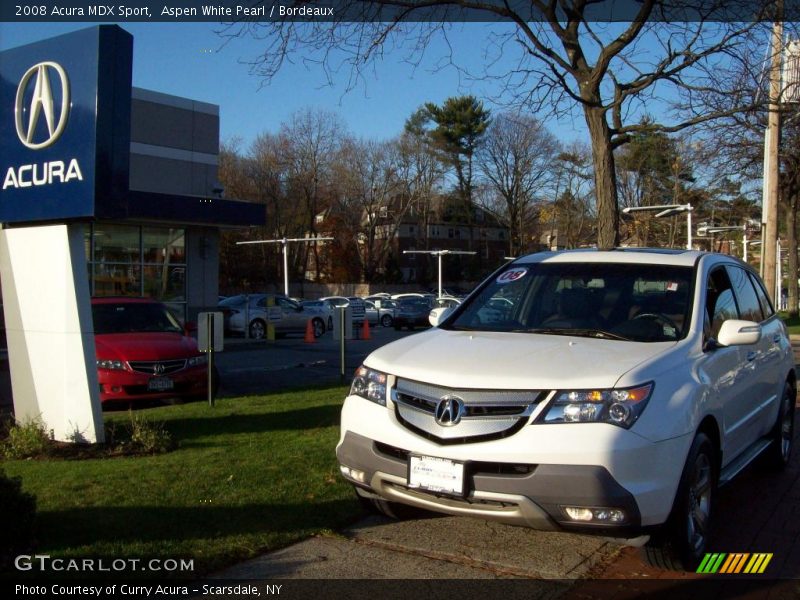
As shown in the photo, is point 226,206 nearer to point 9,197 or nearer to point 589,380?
point 9,197

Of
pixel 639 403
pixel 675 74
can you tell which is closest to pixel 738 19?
pixel 675 74

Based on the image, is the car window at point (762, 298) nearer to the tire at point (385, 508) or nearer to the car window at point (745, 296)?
the car window at point (745, 296)

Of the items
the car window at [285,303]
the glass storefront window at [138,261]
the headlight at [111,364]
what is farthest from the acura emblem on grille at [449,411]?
the car window at [285,303]

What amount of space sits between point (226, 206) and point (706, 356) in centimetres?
1893

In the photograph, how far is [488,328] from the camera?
569cm

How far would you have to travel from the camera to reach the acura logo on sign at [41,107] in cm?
743

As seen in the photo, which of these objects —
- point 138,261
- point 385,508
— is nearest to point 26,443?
point 385,508

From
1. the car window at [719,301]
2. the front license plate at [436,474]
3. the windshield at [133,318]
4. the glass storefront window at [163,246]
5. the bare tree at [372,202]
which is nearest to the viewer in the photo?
the front license plate at [436,474]

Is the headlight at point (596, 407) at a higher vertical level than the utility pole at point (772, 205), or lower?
lower

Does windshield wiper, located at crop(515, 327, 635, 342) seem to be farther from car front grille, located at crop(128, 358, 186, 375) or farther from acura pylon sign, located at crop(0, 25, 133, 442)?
car front grille, located at crop(128, 358, 186, 375)

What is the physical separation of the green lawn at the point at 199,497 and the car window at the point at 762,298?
3961 millimetres

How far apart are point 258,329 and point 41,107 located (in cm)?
2017

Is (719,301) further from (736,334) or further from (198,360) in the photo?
(198,360)

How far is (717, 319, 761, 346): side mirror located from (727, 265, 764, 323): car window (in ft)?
3.83
